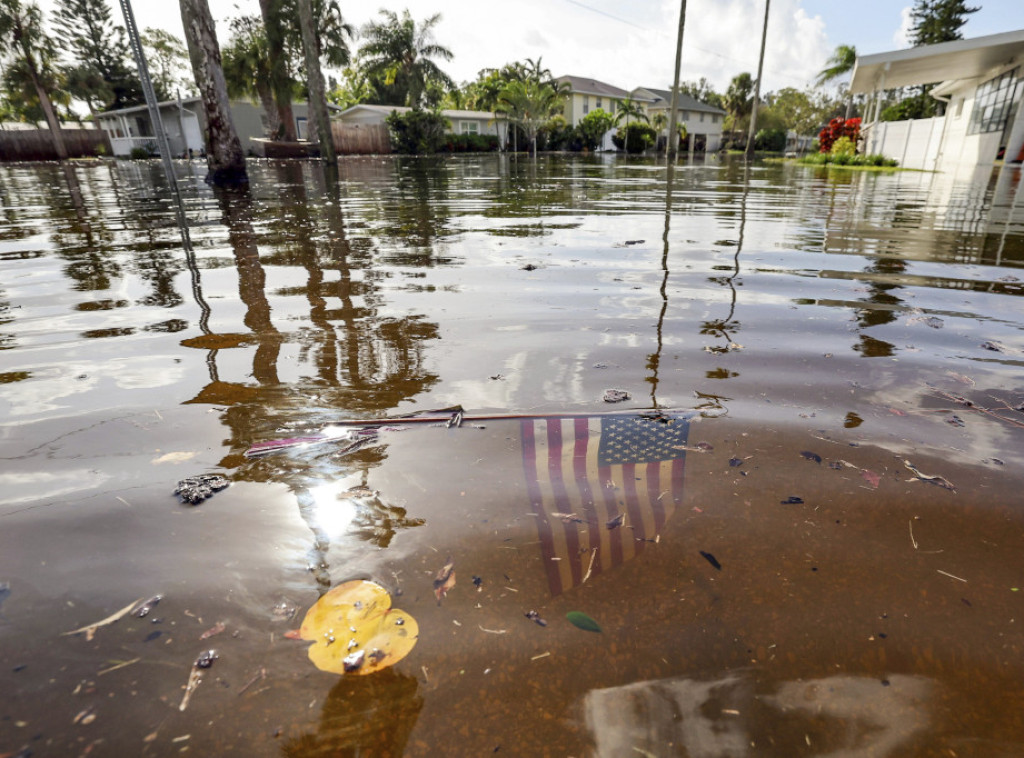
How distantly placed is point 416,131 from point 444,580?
38.7 metres

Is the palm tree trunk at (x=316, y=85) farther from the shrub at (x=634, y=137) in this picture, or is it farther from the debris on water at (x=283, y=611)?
the shrub at (x=634, y=137)

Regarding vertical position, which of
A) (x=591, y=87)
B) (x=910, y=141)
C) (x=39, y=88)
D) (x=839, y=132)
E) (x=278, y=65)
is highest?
(x=591, y=87)

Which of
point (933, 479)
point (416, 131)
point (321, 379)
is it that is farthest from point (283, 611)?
point (416, 131)

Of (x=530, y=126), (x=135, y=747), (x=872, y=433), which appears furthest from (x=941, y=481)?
(x=530, y=126)

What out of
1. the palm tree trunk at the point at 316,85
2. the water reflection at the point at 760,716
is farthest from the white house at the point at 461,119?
the water reflection at the point at 760,716

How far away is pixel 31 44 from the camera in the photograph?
30.8 m

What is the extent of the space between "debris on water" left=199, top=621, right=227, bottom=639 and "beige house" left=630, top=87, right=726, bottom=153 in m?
63.7

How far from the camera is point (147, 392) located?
6.95 ft

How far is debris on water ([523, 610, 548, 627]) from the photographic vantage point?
1.09 m

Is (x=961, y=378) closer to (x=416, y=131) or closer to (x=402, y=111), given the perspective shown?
(x=416, y=131)

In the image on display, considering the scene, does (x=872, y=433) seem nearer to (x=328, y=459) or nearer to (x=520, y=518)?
(x=520, y=518)

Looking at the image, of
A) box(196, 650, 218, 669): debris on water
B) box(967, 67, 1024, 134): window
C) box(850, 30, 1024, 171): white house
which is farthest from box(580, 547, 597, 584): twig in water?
box(967, 67, 1024, 134): window

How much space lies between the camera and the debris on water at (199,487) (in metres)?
1.46

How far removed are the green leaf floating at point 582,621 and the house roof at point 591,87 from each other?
5779cm
